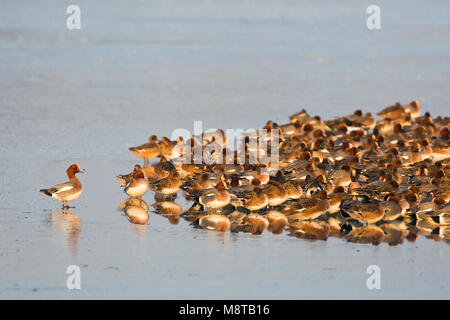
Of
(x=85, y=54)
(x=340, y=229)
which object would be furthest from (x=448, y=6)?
(x=340, y=229)

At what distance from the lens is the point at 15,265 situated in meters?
10.2

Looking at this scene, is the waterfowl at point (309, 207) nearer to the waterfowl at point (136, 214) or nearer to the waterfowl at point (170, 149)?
the waterfowl at point (136, 214)

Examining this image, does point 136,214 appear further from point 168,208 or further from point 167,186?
point 167,186

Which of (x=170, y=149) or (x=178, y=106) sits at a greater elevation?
(x=178, y=106)

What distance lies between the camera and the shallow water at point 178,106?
999 centimetres

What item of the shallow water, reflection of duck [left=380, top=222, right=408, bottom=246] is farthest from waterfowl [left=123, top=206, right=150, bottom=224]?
reflection of duck [left=380, top=222, right=408, bottom=246]

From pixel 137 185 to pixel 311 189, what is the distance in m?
2.77

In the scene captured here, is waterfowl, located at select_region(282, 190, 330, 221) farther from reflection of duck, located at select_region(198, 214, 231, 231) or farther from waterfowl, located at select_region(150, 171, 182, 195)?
waterfowl, located at select_region(150, 171, 182, 195)

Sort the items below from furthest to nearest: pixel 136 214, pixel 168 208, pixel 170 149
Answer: pixel 170 149
pixel 168 208
pixel 136 214

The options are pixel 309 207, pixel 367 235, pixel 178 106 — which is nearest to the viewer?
pixel 367 235

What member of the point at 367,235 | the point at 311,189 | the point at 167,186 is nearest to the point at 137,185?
the point at 167,186

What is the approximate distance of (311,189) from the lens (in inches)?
541

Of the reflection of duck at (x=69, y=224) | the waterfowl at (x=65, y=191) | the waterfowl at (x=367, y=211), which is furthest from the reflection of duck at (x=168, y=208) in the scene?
the waterfowl at (x=367, y=211)

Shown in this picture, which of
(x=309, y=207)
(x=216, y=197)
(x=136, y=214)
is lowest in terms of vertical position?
(x=136, y=214)
